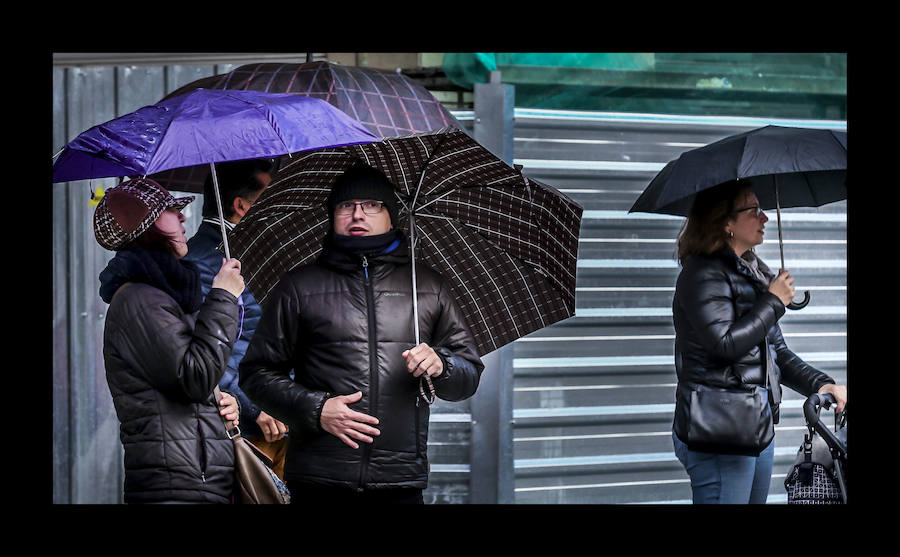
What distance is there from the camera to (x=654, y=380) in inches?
246

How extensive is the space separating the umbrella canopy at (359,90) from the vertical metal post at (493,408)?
5.43ft

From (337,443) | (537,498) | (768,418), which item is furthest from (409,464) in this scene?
(537,498)

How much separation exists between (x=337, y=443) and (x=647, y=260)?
2.99 meters

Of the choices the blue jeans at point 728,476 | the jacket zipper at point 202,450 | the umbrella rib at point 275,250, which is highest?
the umbrella rib at point 275,250

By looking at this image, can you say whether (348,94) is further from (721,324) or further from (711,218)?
(721,324)

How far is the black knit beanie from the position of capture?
3.88 meters

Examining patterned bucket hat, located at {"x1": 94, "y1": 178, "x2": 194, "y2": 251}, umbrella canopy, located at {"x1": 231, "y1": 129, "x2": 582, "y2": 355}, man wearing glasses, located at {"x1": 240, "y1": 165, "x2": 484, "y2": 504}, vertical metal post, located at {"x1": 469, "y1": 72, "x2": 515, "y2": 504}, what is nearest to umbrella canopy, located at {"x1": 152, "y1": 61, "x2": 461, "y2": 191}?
umbrella canopy, located at {"x1": 231, "y1": 129, "x2": 582, "y2": 355}

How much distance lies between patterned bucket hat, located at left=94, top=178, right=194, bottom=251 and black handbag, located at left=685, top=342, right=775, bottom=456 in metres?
2.28

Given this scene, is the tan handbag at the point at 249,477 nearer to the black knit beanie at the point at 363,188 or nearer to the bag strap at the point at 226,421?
the bag strap at the point at 226,421

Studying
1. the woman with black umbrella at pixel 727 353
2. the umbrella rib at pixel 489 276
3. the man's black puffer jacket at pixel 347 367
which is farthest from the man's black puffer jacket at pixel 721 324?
the man's black puffer jacket at pixel 347 367

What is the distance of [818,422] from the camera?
13.9ft

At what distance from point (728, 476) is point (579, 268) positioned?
6.84ft

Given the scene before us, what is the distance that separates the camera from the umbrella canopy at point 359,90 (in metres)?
4.06

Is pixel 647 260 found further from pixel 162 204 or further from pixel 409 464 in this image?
pixel 162 204
